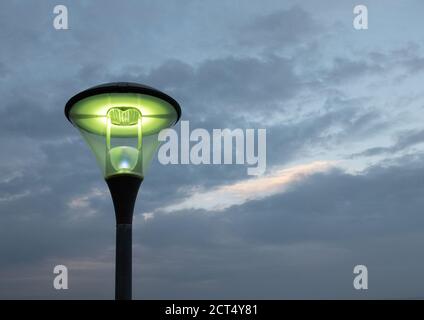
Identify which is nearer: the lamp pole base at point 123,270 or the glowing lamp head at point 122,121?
the lamp pole base at point 123,270

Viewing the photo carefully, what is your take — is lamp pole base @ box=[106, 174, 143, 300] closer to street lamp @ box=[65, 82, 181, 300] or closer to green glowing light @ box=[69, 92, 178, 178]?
street lamp @ box=[65, 82, 181, 300]

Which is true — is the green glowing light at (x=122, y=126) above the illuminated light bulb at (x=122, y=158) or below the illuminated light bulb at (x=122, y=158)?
above

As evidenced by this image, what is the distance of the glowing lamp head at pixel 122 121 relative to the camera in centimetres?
572

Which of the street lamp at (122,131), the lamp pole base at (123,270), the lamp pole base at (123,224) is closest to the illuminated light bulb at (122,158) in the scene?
the street lamp at (122,131)

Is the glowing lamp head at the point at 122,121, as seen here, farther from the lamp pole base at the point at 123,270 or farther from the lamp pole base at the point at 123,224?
the lamp pole base at the point at 123,270

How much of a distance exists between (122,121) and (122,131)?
0.14m

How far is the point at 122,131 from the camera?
597 cm

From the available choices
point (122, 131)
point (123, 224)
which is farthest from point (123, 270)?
point (122, 131)

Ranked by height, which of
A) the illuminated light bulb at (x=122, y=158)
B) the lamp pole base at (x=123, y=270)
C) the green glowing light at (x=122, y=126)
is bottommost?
the lamp pole base at (x=123, y=270)

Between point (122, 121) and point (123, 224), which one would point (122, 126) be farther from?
point (123, 224)

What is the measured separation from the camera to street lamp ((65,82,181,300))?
567cm

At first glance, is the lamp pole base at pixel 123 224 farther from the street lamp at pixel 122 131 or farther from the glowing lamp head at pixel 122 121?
the glowing lamp head at pixel 122 121

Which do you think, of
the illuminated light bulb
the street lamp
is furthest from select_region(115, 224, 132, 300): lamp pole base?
the illuminated light bulb

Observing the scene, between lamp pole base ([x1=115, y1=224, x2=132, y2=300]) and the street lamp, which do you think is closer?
lamp pole base ([x1=115, y1=224, x2=132, y2=300])
